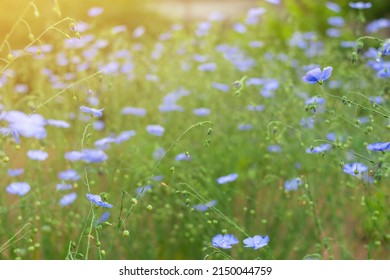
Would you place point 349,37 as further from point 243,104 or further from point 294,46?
point 243,104

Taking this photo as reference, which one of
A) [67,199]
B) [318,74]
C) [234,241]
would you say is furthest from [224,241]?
[67,199]

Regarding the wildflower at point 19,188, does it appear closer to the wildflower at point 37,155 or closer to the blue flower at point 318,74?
the wildflower at point 37,155

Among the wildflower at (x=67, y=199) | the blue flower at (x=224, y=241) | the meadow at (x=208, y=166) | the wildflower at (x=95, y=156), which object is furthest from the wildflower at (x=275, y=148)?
the blue flower at (x=224, y=241)

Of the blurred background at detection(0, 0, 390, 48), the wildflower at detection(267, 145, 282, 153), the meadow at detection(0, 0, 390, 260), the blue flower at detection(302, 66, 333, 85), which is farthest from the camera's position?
the blurred background at detection(0, 0, 390, 48)

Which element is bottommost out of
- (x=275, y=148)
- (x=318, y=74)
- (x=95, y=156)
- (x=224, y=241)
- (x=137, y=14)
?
(x=137, y=14)

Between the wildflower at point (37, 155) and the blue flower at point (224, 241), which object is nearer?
the blue flower at point (224, 241)

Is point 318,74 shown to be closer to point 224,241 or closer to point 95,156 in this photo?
point 224,241

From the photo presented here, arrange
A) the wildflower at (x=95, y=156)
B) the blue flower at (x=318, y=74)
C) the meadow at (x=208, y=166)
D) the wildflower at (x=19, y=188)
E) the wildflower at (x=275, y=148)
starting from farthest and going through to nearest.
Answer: the wildflower at (x=275, y=148)
the wildflower at (x=95, y=156)
the wildflower at (x=19, y=188)
the meadow at (x=208, y=166)
the blue flower at (x=318, y=74)

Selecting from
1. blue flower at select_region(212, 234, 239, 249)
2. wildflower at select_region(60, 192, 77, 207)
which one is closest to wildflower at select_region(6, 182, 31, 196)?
wildflower at select_region(60, 192, 77, 207)

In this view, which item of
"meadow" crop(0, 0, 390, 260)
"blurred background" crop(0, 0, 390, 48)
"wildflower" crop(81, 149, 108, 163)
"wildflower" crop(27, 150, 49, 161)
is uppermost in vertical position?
"wildflower" crop(27, 150, 49, 161)

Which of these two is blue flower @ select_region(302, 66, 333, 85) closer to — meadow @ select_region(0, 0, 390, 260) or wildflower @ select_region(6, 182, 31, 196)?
meadow @ select_region(0, 0, 390, 260)

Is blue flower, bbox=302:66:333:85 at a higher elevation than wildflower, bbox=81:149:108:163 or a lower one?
higher

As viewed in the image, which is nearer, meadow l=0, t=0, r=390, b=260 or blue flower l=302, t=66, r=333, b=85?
blue flower l=302, t=66, r=333, b=85
